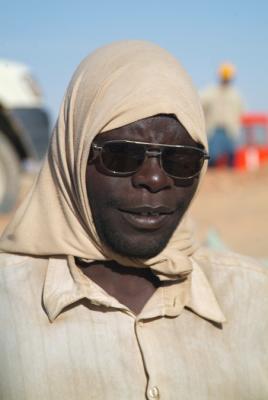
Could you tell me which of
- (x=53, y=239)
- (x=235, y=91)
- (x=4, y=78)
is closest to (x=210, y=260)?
(x=53, y=239)

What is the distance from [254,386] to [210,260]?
1.45 feet

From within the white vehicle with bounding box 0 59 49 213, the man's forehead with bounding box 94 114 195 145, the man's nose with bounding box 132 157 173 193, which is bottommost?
the white vehicle with bounding box 0 59 49 213

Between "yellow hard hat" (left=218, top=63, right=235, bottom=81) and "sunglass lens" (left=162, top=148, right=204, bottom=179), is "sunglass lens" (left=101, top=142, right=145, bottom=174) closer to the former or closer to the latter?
"sunglass lens" (left=162, top=148, right=204, bottom=179)

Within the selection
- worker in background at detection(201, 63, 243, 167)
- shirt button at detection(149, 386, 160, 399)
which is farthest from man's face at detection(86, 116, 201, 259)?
worker in background at detection(201, 63, 243, 167)

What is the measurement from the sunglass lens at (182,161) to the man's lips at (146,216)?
12 cm

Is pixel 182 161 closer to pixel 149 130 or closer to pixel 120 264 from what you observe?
pixel 149 130

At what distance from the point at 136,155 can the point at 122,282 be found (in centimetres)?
44

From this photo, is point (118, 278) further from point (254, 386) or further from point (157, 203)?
point (254, 386)

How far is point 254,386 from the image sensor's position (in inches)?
85.6

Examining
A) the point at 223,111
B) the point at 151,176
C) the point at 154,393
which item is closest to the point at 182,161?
the point at 151,176

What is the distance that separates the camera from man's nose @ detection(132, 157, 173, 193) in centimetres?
209

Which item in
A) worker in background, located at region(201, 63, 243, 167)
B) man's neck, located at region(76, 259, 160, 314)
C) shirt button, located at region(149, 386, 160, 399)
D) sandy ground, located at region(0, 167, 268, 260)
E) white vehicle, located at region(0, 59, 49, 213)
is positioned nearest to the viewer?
shirt button, located at region(149, 386, 160, 399)

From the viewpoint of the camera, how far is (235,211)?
1072 centimetres

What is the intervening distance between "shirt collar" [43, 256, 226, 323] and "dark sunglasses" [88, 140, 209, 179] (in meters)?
0.32
